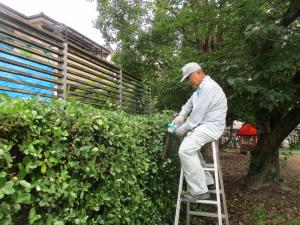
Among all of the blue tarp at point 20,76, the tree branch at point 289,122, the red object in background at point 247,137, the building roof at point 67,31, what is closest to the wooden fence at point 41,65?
the blue tarp at point 20,76

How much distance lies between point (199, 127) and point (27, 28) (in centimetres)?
306

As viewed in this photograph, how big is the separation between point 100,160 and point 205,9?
4.94 m

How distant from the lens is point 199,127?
4.08 m

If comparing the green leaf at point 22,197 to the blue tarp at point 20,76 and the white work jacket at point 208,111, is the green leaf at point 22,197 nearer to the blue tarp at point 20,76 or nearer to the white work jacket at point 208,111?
the white work jacket at point 208,111

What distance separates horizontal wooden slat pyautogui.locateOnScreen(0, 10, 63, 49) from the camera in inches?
180

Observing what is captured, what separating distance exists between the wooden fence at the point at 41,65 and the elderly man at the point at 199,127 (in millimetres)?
1471

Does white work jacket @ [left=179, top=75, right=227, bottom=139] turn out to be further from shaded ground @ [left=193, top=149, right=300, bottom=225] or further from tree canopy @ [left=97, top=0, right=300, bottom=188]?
shaded ground @ [left=193, top=149, right=300, bottom=225]

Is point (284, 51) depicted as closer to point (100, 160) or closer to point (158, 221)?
point (158, 221)

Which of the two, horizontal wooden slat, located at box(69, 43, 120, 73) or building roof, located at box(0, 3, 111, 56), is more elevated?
building roof, located at box(0, 3, 111, 56)

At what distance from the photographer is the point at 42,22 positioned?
12.9m

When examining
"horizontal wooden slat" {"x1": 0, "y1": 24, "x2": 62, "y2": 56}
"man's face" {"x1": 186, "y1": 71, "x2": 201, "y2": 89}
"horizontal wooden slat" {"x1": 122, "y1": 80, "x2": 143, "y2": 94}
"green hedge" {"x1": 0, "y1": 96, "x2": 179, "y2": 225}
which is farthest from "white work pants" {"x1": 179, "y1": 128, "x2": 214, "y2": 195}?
"horizontal wooden slat" {"x1": 122, "y1": 80, "x2": 143, "y2": 94}

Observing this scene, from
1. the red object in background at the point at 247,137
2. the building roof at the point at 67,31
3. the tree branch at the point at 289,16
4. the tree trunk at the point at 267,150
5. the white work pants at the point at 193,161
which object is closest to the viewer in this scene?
the white work pants at the point at 193,161

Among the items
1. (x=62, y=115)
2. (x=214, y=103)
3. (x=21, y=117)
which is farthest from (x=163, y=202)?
(x=21, y=117)

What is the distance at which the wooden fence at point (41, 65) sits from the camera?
4668mm
